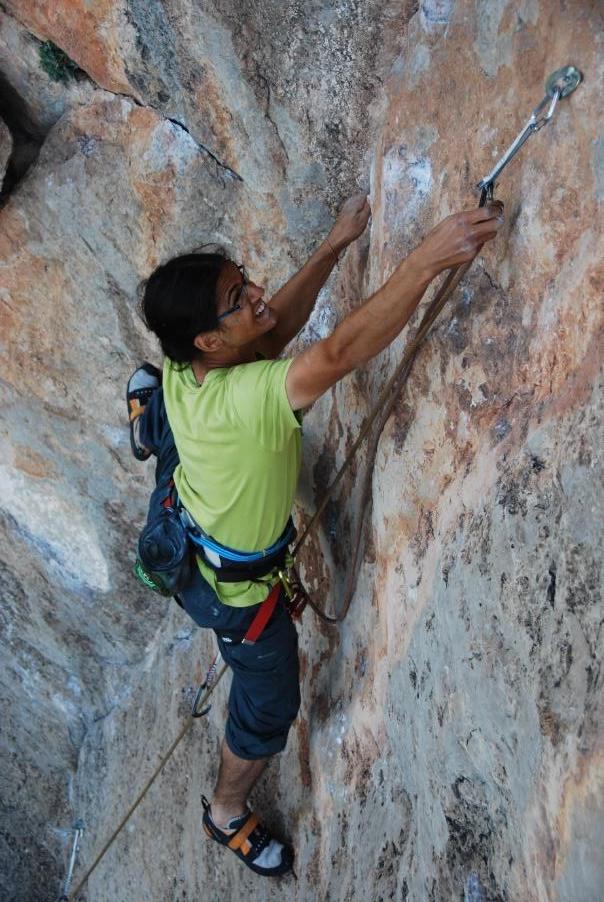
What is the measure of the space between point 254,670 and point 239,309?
1.25 m

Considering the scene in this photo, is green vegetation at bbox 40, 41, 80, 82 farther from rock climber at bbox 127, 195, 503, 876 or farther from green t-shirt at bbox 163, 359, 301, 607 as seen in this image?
green t-shirt at bbox 163, 359, 301, 607

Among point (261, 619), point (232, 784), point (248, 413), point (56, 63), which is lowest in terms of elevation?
point (232, 784)

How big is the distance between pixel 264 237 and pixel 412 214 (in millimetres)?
1172

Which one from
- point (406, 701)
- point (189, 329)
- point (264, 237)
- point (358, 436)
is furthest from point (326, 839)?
point (264, 237)

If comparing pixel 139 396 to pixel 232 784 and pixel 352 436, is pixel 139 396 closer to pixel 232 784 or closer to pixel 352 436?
pixel 352 436

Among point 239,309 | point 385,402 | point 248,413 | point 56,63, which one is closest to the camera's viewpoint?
point 248,413

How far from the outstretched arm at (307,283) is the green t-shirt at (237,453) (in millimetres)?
420

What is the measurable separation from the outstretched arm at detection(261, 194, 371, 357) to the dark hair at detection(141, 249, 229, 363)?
18.6 inches

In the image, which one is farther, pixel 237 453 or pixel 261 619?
pixel 261 619

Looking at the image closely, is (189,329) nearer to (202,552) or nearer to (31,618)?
(202,552)

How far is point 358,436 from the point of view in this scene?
2.84 meters

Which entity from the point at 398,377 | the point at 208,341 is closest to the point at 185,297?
the point at 208,341

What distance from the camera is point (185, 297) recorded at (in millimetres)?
2379

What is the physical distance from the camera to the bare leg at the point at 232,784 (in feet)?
10.7
